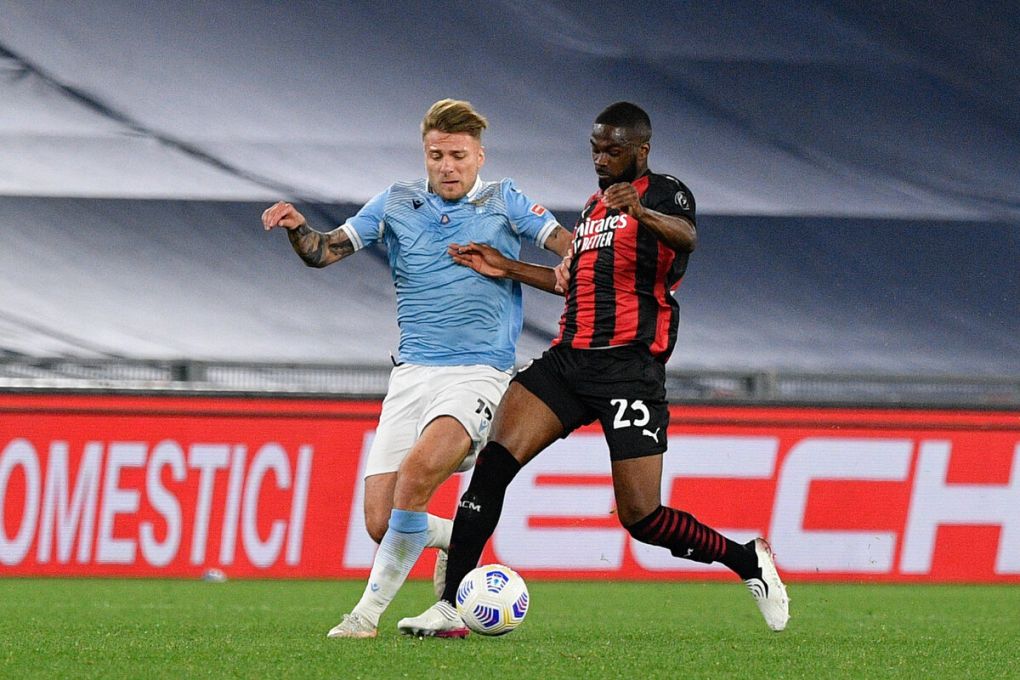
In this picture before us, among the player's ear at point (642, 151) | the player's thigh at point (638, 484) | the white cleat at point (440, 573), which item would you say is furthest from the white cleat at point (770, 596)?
the player's ear at point (642, 151)

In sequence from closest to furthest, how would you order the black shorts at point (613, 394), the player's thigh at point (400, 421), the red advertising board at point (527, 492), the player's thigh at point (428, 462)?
the player's thigh at point (428, 462)
the black shorts at point (613, 394)
the player's thigh at point (400, 421)
the red advertising board at point (527, 492)

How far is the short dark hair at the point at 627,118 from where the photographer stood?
5344 mm

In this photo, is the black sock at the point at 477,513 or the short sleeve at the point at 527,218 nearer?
the black sock at the point at 477,513

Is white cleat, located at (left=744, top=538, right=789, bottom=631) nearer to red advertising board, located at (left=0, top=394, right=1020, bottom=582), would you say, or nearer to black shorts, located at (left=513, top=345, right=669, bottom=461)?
black shorts, located at (left=513, top=345, right=669, bottom=461)

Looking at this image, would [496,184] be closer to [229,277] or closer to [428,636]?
[428,636]

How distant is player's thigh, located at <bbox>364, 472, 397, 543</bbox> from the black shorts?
576 millimetres

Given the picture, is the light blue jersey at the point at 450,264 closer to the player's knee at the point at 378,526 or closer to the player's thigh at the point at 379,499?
the player's thigh at the point at 379,499

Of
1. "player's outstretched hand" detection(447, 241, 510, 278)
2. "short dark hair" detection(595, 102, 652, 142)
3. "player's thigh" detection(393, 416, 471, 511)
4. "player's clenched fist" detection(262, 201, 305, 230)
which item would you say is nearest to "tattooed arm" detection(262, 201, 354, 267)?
"player's clenched fist" detection(262, 201, 305, 230)

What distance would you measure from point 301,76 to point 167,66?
989mm

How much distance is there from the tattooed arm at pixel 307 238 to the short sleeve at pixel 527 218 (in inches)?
22.8

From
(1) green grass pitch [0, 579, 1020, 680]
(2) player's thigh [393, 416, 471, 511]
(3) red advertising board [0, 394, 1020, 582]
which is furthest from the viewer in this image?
(3) red advertising board [0, 394, 1020, 582]

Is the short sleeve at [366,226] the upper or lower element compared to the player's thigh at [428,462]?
upper

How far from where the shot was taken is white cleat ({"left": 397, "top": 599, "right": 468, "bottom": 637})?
5.19m

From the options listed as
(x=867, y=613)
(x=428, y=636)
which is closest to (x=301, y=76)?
(x=867, y=613)
